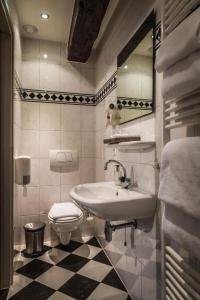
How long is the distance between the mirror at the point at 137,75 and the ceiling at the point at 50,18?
77 centimetres

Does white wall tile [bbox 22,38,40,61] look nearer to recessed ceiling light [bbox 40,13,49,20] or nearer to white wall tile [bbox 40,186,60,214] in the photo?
recessed ceiling light [bbox 40,13,49,20]

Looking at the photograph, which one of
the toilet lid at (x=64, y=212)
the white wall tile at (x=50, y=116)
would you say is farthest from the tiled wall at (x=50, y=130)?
the toilet lid at (x=64, y=212)

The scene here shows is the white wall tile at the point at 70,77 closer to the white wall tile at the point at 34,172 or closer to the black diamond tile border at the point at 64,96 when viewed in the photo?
the black diamond tile border at the point at 64,96

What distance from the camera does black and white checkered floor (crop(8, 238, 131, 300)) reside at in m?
1.60

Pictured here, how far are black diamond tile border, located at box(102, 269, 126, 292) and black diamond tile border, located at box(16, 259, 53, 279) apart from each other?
588mm

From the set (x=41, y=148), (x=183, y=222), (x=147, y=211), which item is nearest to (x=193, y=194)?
(x=183, y=222)

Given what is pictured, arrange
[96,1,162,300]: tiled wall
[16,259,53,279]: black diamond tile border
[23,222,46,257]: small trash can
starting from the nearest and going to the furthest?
[96,1,162,300]: tiled wall
[16,259,53,279]: black diamond tile border
[23,222,46,257]: small trash can

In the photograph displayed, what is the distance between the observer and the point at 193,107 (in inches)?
36.6

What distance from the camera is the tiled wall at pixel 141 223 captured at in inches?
50.9

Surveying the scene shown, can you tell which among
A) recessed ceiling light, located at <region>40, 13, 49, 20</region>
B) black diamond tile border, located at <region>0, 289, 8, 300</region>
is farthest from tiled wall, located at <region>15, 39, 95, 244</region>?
black diamond tile border, located at <region>0, 289, 8, 300</region>

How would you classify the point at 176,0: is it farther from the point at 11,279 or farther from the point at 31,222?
the point at 31,222

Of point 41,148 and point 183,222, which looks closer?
point 183,222

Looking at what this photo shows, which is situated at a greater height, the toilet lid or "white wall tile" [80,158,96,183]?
"white wall tile" [80,158,96,183]

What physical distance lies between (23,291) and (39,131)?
5.44 ft
